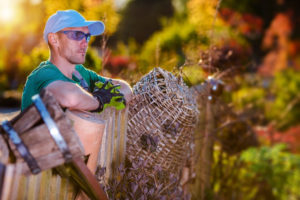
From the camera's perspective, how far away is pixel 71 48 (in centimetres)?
242

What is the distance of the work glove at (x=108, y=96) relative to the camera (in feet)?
7.45

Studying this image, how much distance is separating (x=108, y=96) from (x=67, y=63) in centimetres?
39

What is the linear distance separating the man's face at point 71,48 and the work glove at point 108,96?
235 millimetres

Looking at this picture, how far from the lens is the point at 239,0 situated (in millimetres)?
14883

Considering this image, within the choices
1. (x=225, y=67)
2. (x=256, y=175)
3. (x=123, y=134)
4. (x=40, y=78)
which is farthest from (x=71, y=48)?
(x=256, y=175)

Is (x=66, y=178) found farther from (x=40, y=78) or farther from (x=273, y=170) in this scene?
(x=273, y=170)

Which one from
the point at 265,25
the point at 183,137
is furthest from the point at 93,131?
the point at 265,25

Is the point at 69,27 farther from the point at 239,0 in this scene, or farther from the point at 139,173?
the point at 239,0

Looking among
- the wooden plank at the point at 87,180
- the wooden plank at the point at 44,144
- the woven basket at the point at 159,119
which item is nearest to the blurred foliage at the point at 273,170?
the woven basket at the point at 159,119

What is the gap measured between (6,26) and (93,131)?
31.6 feet

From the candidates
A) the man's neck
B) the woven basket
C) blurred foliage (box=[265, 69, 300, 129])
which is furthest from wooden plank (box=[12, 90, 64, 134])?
blurred foliage (box=[265, 69, 300, 129])

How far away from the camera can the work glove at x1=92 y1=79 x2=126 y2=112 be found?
227 cm

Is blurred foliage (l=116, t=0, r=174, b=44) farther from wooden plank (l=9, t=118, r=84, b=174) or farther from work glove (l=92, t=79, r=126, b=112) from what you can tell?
wooden plank (l=9, t=118, r=84, b=174)

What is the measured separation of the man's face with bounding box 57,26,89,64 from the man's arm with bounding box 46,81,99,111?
0.39 meters
